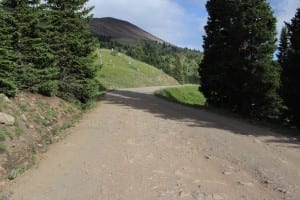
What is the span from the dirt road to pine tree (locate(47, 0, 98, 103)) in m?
4.44

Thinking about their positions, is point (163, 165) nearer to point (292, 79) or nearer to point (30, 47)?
point (30, 47)

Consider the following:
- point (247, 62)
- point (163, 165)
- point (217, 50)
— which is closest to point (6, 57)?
point (163, 165)

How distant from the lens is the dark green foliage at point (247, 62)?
2358cm

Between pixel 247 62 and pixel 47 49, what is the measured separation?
12.0 meters

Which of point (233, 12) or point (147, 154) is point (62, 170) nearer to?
point (147, 154)

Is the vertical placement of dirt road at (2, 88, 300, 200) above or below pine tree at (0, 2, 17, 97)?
below

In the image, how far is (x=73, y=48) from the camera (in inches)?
794

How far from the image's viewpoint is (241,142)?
45.7 feet

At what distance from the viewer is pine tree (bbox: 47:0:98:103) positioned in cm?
1936

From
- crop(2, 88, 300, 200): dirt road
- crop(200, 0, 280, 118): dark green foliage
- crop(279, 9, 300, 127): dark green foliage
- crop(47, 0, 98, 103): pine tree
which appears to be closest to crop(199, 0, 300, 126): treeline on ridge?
crop(200, 0, 280, 118): dark green foliage

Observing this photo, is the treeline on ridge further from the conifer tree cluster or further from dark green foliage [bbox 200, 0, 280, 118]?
the conifer tree cluster

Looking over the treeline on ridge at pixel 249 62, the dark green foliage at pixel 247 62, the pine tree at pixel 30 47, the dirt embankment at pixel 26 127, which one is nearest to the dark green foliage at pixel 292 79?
the treeline on ridge at pixel 249 62

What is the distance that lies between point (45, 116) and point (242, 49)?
43.5 ft

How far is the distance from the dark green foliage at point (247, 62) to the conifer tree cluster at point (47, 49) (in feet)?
27.0
